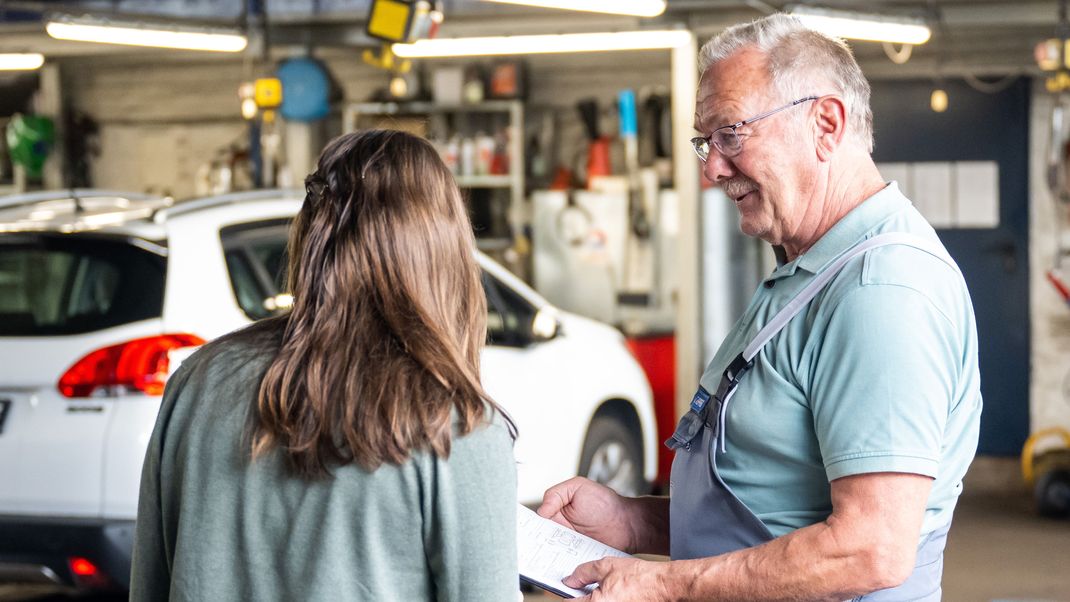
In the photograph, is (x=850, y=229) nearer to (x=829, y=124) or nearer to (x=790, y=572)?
(x=829, y=124)

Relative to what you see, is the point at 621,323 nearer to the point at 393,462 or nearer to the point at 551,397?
the point at 551,397

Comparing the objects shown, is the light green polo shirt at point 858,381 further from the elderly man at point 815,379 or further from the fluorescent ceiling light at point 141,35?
the fluorescent ceiling light at point 141,35

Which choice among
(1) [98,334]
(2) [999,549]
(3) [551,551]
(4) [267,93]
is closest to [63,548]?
(1) [98,334]

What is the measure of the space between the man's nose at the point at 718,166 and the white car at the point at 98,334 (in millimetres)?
2310

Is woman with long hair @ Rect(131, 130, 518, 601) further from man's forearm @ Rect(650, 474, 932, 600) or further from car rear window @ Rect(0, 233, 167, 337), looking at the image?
car rear window @ Rect(0, 233, 167, 337)

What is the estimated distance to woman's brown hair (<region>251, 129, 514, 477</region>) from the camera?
157cm

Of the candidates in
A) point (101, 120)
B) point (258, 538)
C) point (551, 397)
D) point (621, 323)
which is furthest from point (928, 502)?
point (101, 120)

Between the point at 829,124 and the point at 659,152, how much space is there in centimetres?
697

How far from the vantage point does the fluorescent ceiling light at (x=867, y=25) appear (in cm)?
687

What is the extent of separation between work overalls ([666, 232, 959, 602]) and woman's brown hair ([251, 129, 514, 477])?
→ 0.40m

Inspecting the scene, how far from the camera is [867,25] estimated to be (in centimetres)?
707

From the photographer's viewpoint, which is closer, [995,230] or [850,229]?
[850,229]

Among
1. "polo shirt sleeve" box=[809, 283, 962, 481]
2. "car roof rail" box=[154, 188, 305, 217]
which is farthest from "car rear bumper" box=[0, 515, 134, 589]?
"polo shirt sleeve" box=[809, 283, 962, 481]

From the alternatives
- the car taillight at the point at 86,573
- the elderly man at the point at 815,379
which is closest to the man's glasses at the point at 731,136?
the elderly man at the point at 815,379
